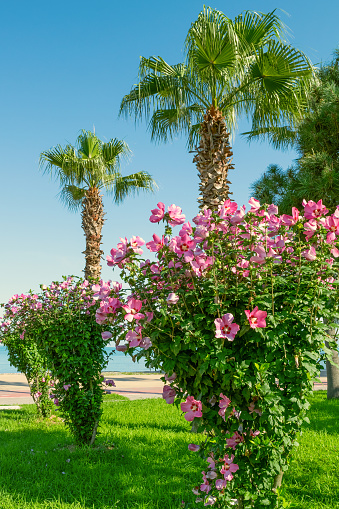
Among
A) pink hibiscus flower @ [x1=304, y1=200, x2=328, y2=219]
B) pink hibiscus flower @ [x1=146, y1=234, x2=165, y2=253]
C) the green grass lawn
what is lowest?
the green grass lawn

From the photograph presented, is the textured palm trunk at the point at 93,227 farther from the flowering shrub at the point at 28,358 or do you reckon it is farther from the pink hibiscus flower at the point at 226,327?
the pink hibiscus flower at the point at 226,327

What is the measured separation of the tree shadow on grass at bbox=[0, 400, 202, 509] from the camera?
3.89 metres

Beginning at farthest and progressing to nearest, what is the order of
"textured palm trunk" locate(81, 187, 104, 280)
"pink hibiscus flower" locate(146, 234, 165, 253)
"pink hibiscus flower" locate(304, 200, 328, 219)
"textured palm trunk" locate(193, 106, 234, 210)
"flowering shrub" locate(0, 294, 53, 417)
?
"textured palm trunk" locate(81, 187, 104, 280), "flowering shrub" locate(0, 294, 53, 417), "textured palm trunk" locate(193, 106, 234, 210), "pink hibiscus flower" locate(304, 200, 328, 219), "pink hibiscus flower" locate(146, 234, 165, 253)

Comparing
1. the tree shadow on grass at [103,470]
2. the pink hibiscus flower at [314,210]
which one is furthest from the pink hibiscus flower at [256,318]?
the tree shadow on grass at [103,470]

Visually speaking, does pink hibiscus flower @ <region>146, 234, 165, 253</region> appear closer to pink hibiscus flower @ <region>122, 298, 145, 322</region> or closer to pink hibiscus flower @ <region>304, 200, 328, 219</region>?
pink hibiscus flower @ <region>122, 298, 145, 322</region>

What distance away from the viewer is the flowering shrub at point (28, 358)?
7633 millimetres

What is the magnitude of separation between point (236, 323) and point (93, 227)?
9.94 meters

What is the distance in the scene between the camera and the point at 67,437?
247 inches

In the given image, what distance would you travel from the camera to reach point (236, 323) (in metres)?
2.64

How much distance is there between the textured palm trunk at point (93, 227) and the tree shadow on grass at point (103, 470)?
5959 mm

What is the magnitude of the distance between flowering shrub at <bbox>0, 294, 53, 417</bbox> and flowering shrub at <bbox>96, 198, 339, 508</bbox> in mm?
5234

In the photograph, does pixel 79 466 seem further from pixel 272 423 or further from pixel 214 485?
pixel 272 423

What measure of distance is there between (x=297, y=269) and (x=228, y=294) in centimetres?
47

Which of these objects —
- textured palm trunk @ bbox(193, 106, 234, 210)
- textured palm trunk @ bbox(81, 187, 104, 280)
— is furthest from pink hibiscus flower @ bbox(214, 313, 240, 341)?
textured palm trunk @ bbox(81, 187, 104, 280)
